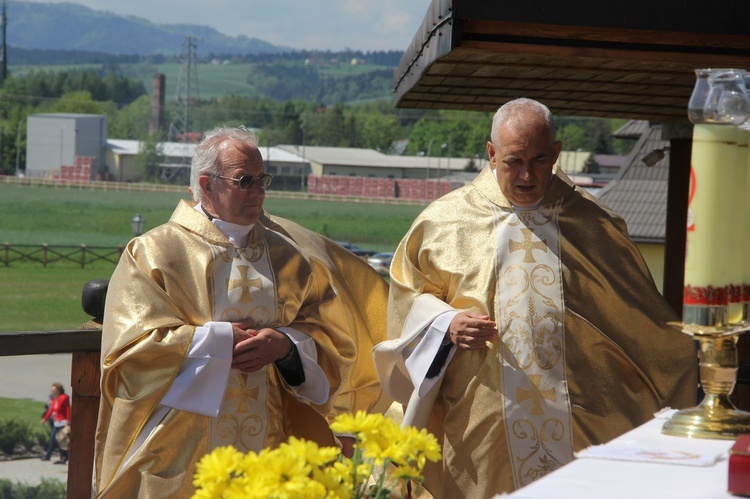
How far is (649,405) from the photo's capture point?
374 centimetres

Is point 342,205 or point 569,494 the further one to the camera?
point 342,205

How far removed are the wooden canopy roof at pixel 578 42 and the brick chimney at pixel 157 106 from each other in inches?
4091

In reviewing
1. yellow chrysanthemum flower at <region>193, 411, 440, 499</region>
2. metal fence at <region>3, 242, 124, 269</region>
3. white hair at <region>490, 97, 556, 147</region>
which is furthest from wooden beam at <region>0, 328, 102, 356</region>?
metal fence at <region>3, 242, 124, 269</region>

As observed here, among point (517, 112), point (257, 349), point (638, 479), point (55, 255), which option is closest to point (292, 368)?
point (257, 349)

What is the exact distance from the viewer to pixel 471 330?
3.57m

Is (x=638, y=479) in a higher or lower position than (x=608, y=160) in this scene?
lower

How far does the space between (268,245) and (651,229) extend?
68.8 ft

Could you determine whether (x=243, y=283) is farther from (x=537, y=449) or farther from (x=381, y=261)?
(x=381, y=261)

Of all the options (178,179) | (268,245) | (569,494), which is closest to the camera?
(569,494)

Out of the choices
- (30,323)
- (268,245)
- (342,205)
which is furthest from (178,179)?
(268,245)

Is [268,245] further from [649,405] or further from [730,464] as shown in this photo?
[730,464]

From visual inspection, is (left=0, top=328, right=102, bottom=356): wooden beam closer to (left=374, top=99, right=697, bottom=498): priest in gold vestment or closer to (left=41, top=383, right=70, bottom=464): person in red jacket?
(left=374, top=99, right=697, bottom=498): priest in gold vestment

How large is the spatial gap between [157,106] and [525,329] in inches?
4197

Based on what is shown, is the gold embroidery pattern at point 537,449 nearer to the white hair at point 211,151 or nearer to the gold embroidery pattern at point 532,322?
the gold embroidery pattern at point 532,322
